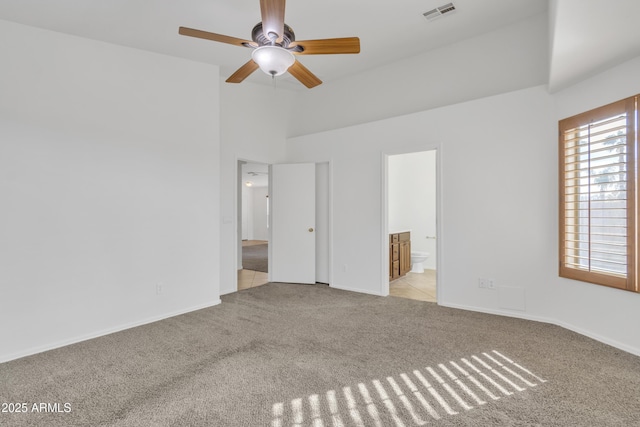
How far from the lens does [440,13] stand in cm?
314

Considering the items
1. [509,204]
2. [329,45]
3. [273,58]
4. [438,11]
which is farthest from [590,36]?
[273,58]

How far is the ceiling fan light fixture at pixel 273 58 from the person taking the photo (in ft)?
7.08

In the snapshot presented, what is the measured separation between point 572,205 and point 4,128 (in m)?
5.27

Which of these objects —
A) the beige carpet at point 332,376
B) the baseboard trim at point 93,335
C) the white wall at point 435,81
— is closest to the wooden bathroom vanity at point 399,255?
the beige carpet at point 332,376

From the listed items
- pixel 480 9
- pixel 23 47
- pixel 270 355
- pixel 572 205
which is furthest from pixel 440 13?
pixel 23 47

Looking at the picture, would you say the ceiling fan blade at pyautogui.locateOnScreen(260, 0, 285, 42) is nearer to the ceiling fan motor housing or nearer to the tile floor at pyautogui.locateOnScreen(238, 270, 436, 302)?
the ceiling fan motor housing

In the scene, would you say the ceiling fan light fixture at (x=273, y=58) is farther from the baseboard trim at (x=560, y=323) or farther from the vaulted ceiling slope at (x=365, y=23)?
the baseboard trim at (x=560, y=323)

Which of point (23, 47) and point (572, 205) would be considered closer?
point (23, 47)

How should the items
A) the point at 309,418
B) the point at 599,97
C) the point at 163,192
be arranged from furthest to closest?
the point at 163,192, the point at 599,97, the point at 309,418

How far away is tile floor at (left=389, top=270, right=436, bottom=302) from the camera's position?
4.43 m

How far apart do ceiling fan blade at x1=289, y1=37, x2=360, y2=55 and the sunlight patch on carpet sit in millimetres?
2468

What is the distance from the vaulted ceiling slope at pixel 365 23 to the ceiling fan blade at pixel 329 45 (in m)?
0.83

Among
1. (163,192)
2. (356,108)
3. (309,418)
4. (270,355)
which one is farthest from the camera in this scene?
(356,108)

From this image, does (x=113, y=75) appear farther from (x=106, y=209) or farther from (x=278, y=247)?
(x=278, y=247)
